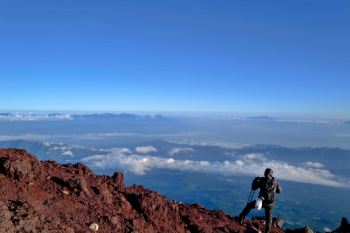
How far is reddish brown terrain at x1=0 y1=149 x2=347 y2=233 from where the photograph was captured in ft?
15.7

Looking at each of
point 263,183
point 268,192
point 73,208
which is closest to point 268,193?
point 268,192

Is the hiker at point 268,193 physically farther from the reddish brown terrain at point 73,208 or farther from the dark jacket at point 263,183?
the reddish brown terrain at point 73,208

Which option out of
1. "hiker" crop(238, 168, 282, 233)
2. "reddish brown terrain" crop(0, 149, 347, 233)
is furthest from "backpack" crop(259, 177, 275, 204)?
"reddish brown terrain" crop(0, 149, 347, 233)

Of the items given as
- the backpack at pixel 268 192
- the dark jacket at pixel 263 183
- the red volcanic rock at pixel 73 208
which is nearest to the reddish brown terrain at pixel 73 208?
the red volcanic rock at pixel 73 208

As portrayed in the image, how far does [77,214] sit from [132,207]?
76.8 inches

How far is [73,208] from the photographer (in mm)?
6148

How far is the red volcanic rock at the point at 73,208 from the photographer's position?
478cm

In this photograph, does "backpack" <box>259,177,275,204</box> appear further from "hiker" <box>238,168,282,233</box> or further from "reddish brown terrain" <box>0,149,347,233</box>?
"reddish brown terrain" <box>0,149,347,233</box>

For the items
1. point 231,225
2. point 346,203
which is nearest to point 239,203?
point 346,203

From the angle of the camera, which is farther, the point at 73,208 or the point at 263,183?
the point at 263,183

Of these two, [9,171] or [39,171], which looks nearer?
[9,171]

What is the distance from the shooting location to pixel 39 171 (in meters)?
7.03

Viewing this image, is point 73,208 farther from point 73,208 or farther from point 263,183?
point 263,183

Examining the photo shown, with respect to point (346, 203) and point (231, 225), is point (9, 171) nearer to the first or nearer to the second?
point (231, 225)
